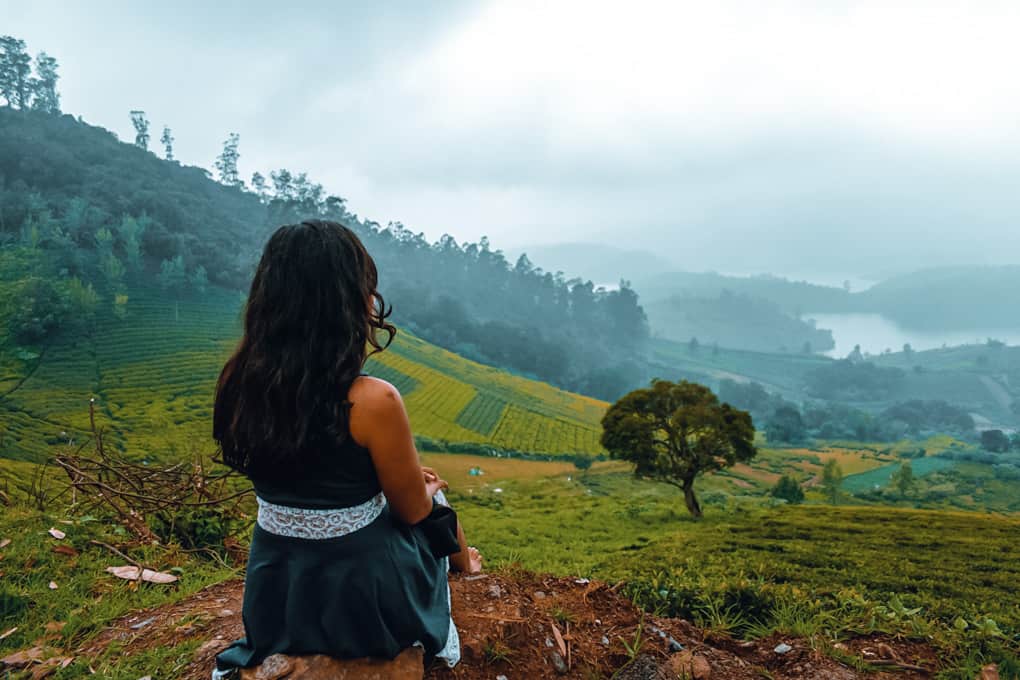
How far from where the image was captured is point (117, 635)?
2.73 m

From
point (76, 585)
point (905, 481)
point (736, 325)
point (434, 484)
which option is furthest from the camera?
point (736, 325)

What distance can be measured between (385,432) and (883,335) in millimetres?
139369

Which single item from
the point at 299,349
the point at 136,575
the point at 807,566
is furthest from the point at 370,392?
the point at 807,566

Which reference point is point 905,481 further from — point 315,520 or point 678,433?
point 315,520

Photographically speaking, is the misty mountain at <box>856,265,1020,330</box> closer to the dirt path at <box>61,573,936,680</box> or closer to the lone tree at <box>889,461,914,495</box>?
the lone tree at <box>889,461,914,495</box>

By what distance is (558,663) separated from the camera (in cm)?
255

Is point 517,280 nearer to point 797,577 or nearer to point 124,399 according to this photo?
point 124,399

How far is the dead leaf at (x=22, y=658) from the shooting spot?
2459 millimetres

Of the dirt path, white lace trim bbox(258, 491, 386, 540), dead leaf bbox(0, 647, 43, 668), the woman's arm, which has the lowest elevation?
dead leaf bbox(0, 647, 43, 668)

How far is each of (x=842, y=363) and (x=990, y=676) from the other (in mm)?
82902

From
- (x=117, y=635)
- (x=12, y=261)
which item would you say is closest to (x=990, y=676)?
(x=117, y=635)

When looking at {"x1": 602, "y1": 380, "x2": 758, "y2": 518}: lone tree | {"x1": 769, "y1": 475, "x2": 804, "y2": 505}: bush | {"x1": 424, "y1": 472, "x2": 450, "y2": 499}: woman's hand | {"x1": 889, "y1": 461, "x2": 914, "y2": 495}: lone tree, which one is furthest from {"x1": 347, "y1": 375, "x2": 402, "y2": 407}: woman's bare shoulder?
{"x1": 889, "y1": 461, "x2": 914, "y2": 495}: lone tree

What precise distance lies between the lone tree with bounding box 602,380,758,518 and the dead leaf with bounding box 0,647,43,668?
1311 cm

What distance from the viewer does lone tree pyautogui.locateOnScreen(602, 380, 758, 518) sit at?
13.9m
